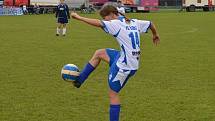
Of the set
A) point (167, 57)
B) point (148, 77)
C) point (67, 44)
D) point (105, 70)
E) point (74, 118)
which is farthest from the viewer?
point (67, 44)

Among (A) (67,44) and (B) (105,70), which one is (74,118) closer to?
(B) (105,70)

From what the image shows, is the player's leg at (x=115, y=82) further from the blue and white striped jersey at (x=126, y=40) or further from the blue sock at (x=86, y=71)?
the blue sock at (x=86, y=71)

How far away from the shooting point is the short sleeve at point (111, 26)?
7.70 meters

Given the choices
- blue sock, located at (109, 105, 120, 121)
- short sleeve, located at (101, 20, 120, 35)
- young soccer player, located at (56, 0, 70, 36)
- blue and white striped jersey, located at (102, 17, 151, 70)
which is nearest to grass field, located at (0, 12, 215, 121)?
blue sock, located at (109, 105, 120, 121)

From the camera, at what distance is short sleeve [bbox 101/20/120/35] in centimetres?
770

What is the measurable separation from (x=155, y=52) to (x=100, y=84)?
8039 mm

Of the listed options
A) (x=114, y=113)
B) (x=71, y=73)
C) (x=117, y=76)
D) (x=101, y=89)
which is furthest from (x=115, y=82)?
(x=101, y=89)

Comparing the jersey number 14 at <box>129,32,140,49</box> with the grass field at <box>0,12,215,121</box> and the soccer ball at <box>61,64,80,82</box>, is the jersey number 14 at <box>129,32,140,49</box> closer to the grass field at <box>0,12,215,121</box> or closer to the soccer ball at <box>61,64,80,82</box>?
the soccer ball at <box>61,64,80,82</box>

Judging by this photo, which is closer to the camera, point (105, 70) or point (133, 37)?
point (133, 37)

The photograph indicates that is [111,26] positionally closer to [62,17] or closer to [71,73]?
[71,73]

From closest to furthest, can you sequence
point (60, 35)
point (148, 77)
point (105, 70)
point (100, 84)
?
point (100, 84), point (148, 77), point (105, 70), point (60, 35)

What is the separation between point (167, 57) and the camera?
18.6 meters

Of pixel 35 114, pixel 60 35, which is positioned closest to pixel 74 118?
pixel 35 114

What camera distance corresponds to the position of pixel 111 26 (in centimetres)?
773
